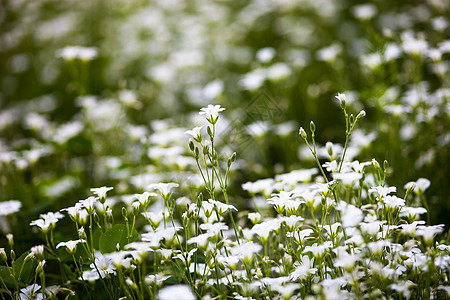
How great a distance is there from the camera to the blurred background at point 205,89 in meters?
2.69

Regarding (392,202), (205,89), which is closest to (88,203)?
(392,202)

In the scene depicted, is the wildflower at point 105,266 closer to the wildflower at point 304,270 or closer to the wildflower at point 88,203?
the wildflower at point 88,203

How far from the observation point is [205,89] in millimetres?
3277

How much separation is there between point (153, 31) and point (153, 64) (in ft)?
1.61

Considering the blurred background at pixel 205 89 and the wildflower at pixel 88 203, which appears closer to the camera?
the wildflower at pixel 88 203

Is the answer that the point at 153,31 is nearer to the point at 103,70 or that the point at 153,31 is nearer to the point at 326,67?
the point at 103,70

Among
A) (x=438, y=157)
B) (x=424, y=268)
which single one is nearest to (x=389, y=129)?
(x=438, y=157)

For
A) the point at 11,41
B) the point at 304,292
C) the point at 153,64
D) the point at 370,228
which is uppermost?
the point at 11,41

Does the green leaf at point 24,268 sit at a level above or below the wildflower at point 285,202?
below

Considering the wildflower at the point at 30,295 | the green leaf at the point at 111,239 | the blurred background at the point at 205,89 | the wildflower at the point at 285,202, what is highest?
the blurred background at the point at 205,89

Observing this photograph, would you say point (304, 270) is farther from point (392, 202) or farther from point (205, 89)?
point (205, 89)

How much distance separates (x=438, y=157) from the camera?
8.43 ft

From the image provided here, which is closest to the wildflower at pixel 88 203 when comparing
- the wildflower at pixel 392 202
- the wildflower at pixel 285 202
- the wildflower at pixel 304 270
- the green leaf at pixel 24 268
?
the green leaf at pixel 24 268

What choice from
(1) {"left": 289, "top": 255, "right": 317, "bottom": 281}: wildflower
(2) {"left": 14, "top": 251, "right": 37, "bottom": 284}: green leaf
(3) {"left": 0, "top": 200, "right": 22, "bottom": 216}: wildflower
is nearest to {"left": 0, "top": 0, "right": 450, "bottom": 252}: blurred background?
(3) {"left": 0, "top": 200, "right": 22, "bottom": 216}: wildflower
